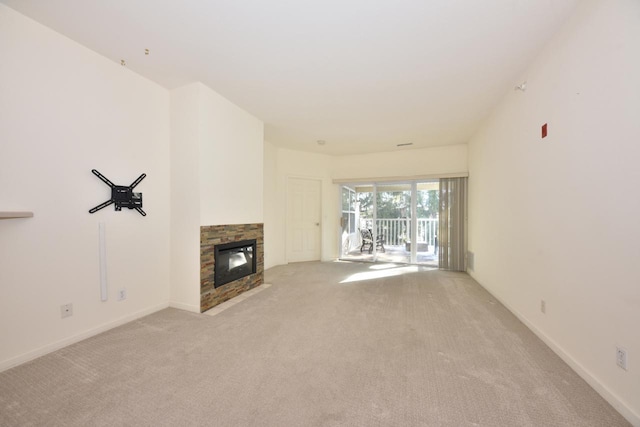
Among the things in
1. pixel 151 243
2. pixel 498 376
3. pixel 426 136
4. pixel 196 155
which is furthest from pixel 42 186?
pixel 426 136

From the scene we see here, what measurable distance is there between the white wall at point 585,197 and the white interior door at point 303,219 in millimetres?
3957

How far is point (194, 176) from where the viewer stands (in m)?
2.77

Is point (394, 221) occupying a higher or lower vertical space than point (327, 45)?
lower

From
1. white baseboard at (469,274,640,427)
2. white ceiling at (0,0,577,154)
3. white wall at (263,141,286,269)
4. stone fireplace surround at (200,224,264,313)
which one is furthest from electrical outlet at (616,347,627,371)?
white wall at (263,141,286,269)

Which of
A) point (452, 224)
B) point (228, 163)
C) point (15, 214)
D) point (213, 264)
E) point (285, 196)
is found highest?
point (228, 163)

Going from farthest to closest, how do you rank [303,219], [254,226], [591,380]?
[303,219] → [254,226] → [591,380]

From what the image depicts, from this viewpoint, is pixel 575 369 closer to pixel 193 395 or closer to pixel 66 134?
pixel 193 395

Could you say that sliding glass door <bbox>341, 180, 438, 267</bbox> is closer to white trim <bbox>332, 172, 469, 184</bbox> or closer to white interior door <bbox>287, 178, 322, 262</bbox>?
white trim <bbox>332, 172, 469, 184</bbox>

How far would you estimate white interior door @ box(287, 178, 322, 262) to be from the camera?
5.62 m

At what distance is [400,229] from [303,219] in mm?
2601

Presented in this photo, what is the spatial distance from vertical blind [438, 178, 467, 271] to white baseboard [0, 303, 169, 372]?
5123 mm

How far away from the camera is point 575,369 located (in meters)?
1.73

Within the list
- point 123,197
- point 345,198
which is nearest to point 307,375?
point 123,197

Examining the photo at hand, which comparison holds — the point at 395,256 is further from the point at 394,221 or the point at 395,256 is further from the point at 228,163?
the point at 228,163
